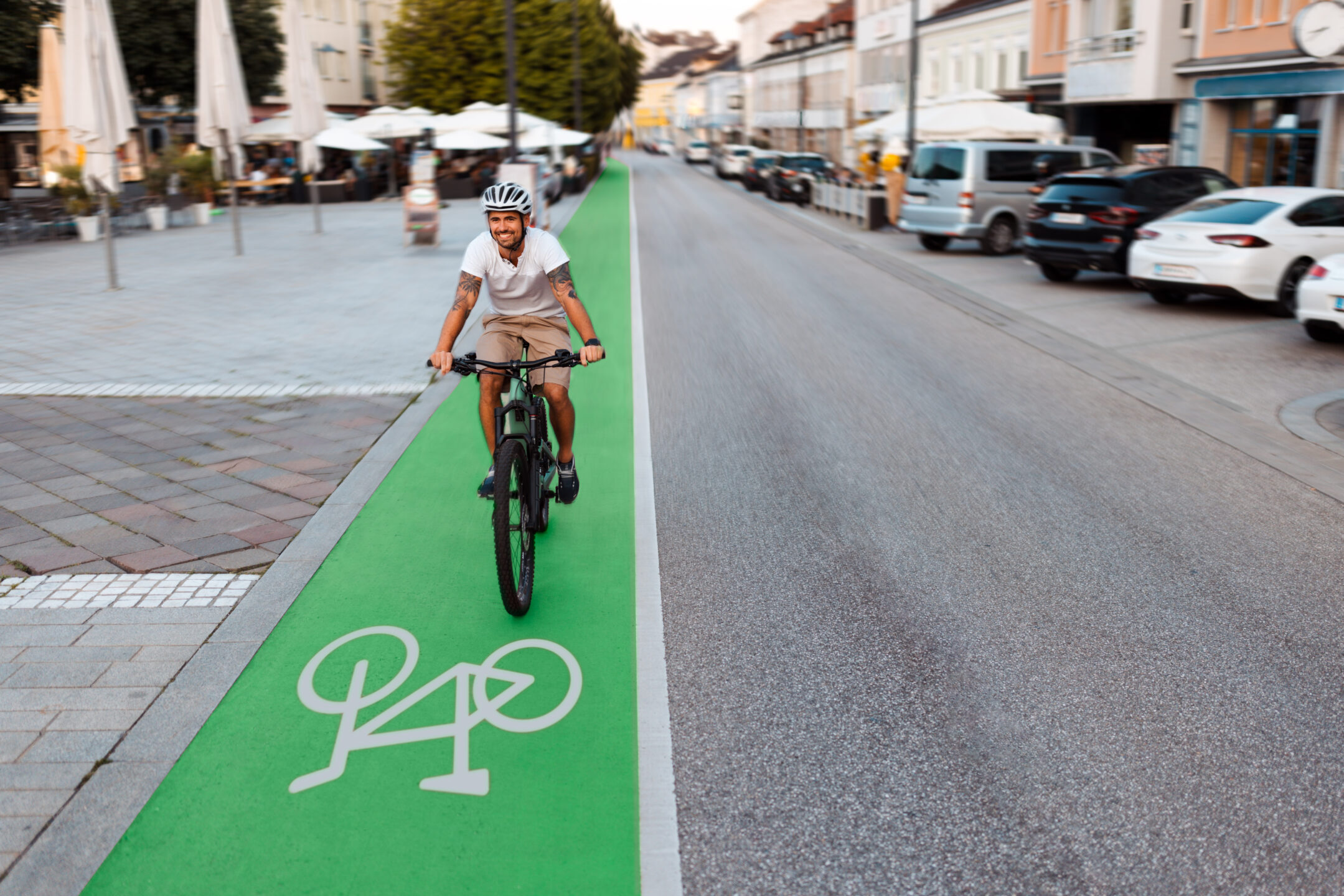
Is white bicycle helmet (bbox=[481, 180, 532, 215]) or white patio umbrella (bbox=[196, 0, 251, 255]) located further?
white patio umbrella (bbox=[196, 0, 251, 255])

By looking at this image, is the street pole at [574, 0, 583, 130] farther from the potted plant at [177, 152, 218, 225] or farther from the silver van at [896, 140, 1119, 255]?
the silver van at [896, 140, 1119, 255]

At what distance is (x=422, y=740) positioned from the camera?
13.8ft

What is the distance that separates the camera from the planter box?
23.1 meters

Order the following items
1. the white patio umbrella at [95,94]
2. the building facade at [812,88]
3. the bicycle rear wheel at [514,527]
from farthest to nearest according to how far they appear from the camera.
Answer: the building facade at [812,88]
the white patio umbrella at [95,94]
the bicycle rear wheel at [514,527]

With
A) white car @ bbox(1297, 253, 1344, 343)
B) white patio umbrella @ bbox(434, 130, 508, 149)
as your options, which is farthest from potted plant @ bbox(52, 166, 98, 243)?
white car @ bbox(1297, 253, 1344, 343)

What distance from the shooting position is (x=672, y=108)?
179m

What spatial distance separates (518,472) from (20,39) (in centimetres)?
2707

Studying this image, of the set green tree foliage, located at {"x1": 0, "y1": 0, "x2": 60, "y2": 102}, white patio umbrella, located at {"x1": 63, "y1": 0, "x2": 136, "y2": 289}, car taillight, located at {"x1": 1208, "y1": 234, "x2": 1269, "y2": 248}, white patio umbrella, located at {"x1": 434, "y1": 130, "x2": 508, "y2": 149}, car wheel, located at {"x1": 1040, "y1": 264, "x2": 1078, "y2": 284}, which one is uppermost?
green tree foliage, located at {"x1": 0, "y1": 0, "x2": 60, "y2": 102}

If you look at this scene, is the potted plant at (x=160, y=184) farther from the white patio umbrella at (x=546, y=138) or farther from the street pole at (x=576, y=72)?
the street pole at (x=576, y=72)

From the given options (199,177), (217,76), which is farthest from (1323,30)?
(199,177)

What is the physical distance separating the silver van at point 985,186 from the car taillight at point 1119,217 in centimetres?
537

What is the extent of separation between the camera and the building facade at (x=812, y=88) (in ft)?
231

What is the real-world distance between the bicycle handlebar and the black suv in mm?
12214

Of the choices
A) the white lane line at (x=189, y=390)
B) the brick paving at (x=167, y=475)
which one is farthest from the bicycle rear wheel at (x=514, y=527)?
the white lane line at (x=189, y=390)
